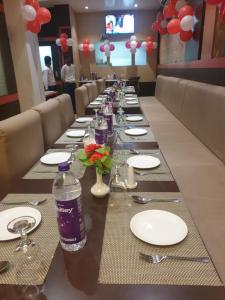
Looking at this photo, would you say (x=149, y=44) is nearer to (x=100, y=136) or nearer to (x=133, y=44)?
(x=133, y=44)

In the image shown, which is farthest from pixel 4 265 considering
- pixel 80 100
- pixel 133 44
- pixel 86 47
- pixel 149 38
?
pixel 149 38

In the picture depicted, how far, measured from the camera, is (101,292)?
1.71 feet

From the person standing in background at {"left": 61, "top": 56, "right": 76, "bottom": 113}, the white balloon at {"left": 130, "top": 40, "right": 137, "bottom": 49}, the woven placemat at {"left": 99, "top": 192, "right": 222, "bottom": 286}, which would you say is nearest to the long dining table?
the woven placemat at {"left": 99, "top": 192, "right": 222, "bottom": 286}

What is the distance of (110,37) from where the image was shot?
24.2ft

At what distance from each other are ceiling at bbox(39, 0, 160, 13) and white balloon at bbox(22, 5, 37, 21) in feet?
10.7

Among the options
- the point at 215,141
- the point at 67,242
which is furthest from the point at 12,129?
the point at 215,141

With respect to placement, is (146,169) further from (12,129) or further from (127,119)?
(127,119)

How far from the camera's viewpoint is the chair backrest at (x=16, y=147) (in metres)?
1.24

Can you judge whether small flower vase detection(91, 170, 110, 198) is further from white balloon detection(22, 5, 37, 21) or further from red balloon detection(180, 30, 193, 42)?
red balloon detection(180, 30, 193, 42)

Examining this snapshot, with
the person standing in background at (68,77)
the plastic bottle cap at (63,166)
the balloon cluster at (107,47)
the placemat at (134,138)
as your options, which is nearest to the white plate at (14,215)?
the plastic bottle cap at (63,166)

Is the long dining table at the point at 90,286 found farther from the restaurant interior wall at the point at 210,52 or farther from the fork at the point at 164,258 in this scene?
the restaurant interior wall at the point at 210,52

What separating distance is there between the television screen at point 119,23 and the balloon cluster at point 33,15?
4246mm

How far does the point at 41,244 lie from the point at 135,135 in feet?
3.71

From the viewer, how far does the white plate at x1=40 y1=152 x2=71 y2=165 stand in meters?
1.23
